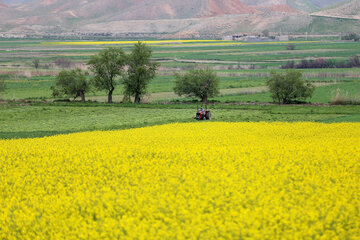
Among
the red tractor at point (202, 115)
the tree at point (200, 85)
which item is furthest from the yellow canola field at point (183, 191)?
the tree at point (200, 85)

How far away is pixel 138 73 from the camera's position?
2613 inches

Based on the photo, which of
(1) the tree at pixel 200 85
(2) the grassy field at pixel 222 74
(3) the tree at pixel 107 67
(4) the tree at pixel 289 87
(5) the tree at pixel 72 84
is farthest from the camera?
(2) the grassy field at pixel 222 74

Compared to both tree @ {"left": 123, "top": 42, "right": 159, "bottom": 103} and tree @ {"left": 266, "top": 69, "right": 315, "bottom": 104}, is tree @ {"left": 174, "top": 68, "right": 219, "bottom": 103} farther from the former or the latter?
tree @ {"left": 266, "top": 69, "right": 315, "bottom": 104}

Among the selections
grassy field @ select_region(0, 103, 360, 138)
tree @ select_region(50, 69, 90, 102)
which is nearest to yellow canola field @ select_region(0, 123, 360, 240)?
grassy field @ select_region(0, 103, 360, 138)

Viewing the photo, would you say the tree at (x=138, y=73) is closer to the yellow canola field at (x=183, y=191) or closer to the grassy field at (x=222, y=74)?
the grassy field at (x=222, y=74)

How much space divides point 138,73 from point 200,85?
880cm

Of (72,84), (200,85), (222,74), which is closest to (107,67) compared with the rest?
(72,84)

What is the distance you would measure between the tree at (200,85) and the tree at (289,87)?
310 inches

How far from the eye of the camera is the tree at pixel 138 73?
66562 millimetres

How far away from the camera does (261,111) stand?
53500 millimetres

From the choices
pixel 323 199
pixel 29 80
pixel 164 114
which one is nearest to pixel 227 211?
pixel 323 199

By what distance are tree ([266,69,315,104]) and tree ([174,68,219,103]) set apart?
25.9 ft

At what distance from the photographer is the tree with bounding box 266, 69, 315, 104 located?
60781 millimetres

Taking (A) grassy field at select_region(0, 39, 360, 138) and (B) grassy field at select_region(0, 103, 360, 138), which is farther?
(A) grassy field at select_region(0, 39, 360, 138)
